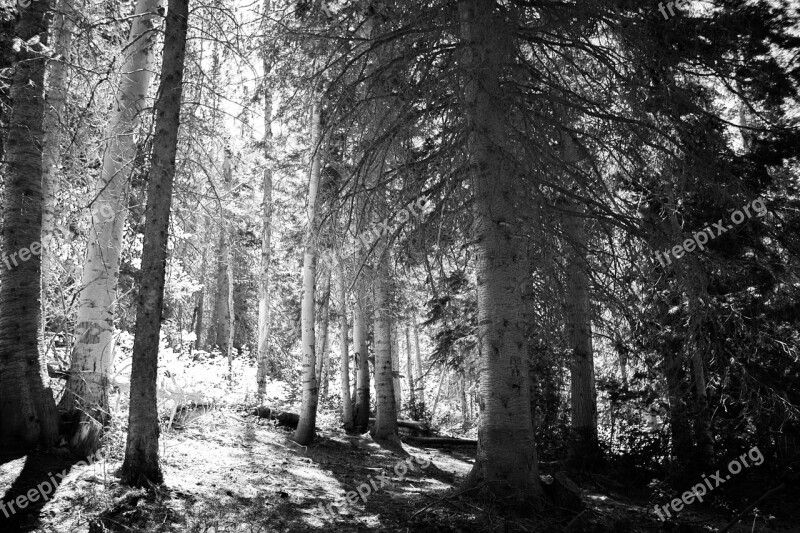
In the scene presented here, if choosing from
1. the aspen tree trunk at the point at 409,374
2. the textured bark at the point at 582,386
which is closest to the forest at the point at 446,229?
the textured bark at the point at 582,386

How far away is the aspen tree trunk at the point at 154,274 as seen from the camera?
5.16m

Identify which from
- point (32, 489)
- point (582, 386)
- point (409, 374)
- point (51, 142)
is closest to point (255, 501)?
point (32, 489)

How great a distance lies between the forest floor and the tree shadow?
0.05 feet

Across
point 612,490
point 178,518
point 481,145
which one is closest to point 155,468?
point 178,518

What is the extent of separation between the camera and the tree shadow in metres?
4.07

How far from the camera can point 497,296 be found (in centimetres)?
567

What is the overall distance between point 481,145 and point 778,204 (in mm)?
4615

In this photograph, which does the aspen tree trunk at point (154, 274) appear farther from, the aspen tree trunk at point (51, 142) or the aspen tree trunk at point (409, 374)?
the aspen tree trunk at point (409, 374)

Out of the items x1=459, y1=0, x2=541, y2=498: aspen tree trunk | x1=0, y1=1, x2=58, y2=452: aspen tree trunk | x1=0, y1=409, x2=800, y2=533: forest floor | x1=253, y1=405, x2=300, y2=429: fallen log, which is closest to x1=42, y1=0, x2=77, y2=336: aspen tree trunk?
x1=0, y1=1, x2=58, y2=452: aspen tree trunk

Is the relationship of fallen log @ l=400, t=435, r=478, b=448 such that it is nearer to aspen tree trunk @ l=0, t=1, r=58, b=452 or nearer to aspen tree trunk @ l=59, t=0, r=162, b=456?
aspen tree trunk @ l=59, t=0, r=162, b=456

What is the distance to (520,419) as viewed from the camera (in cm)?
546

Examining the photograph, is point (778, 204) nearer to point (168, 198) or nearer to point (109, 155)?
point (168, 198)

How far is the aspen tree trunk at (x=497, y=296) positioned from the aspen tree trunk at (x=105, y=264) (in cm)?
406

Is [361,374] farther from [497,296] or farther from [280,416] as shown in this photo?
[497,296]
